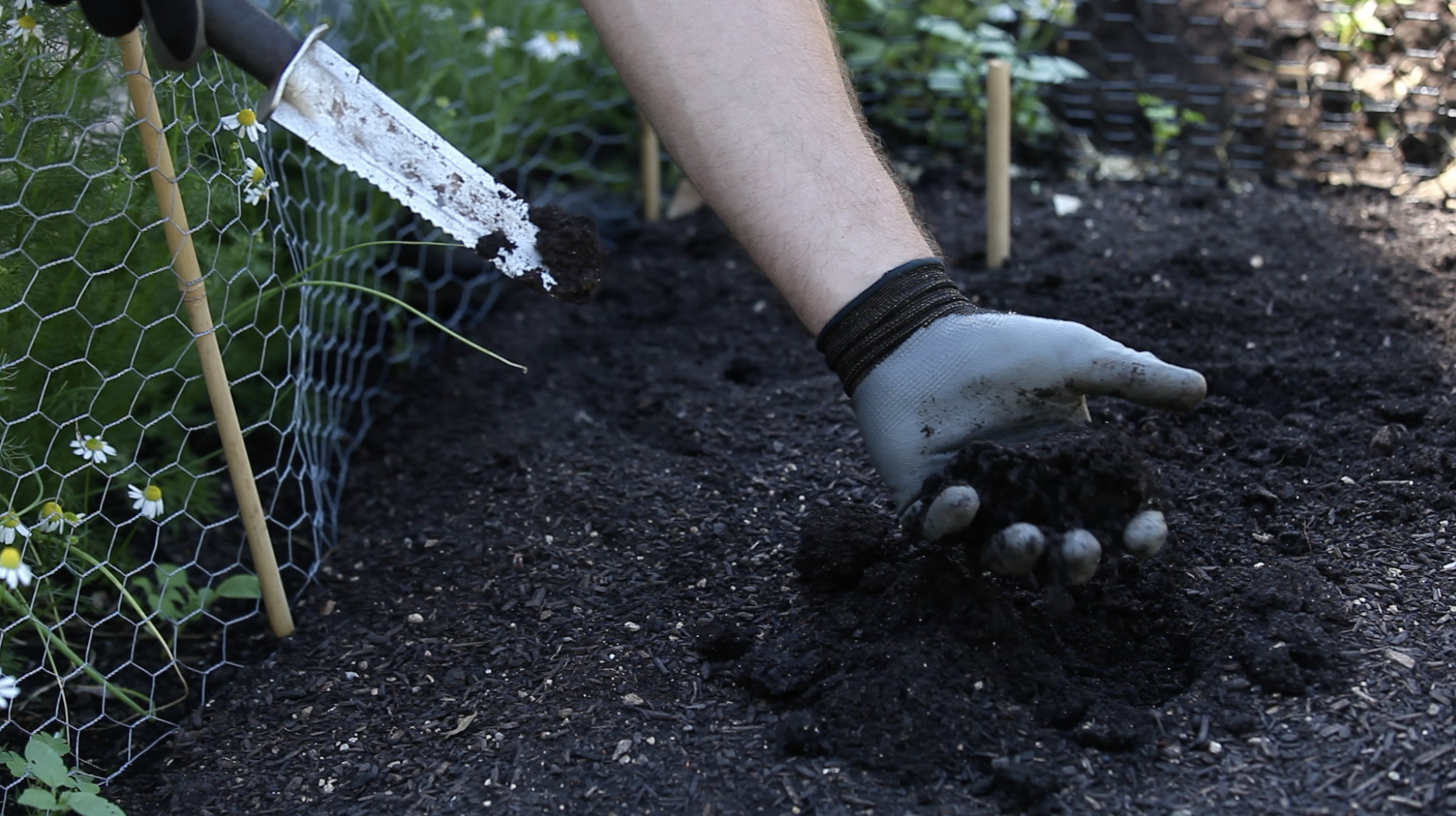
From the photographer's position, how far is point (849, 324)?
1.51 meters

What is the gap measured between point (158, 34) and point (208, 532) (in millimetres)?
1107

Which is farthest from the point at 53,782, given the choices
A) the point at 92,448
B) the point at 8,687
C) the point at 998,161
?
the point at 998,161

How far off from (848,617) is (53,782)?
38.2 inches

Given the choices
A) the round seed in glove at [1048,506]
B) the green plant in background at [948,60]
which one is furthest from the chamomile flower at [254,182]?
the green plant in background at [948,60]

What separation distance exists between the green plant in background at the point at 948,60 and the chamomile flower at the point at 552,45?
32.1 inches

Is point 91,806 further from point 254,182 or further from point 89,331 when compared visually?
point 254,182

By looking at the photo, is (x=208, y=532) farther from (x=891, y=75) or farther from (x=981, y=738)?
(x=891, y=75)

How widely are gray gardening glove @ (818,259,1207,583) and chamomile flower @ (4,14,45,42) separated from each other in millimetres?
1062

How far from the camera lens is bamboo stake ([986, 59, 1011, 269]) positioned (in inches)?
96.2

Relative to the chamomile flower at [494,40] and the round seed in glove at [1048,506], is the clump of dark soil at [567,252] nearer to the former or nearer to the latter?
the round seed in glove at [1048,506]

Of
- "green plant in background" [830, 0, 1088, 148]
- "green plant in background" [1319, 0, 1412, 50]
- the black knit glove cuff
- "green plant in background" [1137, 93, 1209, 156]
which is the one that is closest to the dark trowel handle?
the black knit glove cuff

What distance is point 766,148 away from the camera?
1.53 meters

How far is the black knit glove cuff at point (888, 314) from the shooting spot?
4.90ft

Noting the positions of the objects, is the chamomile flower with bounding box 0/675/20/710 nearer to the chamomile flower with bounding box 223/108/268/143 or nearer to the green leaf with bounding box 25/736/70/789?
the green leaf with bounding box 25/736/70/789
